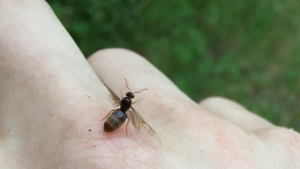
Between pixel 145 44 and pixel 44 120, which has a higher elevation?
pixel 44 120

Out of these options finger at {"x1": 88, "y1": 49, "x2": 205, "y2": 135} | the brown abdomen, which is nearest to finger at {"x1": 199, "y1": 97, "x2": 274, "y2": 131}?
finger at {"x1": 88, "y1": 49, "x2": 205, "y2": 135}

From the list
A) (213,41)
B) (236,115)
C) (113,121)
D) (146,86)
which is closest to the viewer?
(113,121)

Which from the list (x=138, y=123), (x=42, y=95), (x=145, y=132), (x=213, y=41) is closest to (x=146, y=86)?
(x=138, y=123)

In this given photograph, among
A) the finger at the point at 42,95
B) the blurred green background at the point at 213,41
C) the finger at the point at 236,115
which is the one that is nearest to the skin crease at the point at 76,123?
the finger at the point at 42,95

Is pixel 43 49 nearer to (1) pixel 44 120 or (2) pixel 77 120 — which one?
(1) pixel 44 120

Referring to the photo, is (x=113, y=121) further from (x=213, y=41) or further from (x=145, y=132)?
(x=213, y=41)

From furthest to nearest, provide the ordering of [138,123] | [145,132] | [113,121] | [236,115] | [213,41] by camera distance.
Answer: [213,41] → [236,115] → [138,123] → [145,132] → [113,121]

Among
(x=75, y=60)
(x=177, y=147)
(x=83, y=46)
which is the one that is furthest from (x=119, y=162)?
(x=83, y=46)
